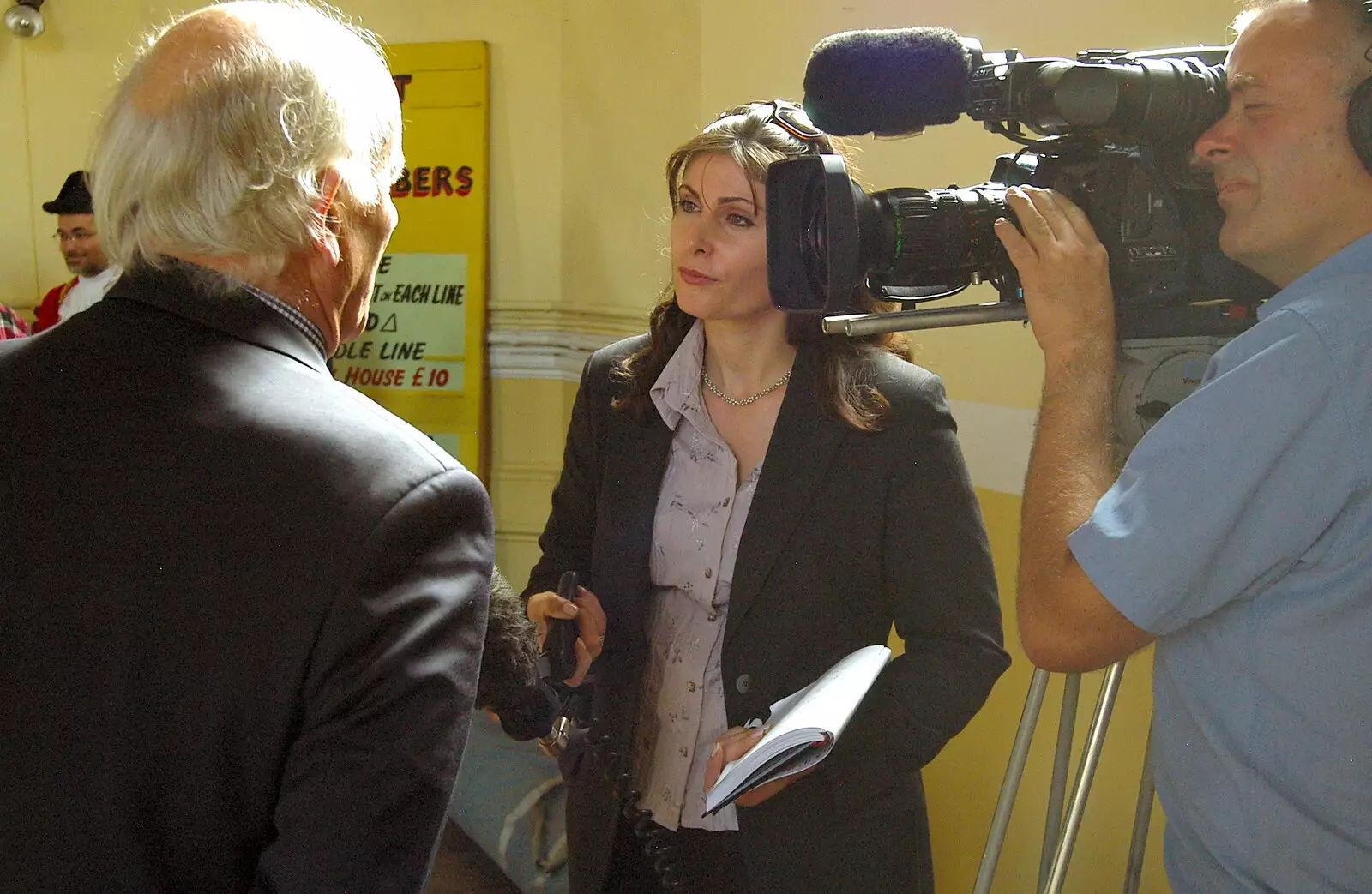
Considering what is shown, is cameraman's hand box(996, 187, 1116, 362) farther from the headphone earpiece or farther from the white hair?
the white hair

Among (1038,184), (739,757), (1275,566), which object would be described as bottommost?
(739,757)

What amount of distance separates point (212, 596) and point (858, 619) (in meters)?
0.84

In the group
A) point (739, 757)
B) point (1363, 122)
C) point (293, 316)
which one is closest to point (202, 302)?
point (293, 316)

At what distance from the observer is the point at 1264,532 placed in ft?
2.73

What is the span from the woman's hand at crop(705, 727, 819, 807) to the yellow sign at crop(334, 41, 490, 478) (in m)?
2.48

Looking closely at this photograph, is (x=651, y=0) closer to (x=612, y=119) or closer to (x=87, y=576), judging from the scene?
(x=612, y=119)

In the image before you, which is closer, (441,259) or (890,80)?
(890,80)

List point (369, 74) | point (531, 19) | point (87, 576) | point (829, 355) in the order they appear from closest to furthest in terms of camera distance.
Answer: point (87, 576), point (369, 74), point (829, 355), point (531, 19)

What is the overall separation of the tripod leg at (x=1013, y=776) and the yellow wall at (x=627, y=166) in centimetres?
57

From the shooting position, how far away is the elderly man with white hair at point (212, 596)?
2.67ft

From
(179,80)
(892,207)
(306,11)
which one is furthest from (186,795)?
(892,207)

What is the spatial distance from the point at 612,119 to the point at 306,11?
250 centimetres

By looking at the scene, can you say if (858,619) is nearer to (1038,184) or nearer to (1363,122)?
(1038,184)

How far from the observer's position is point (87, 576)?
81cm
